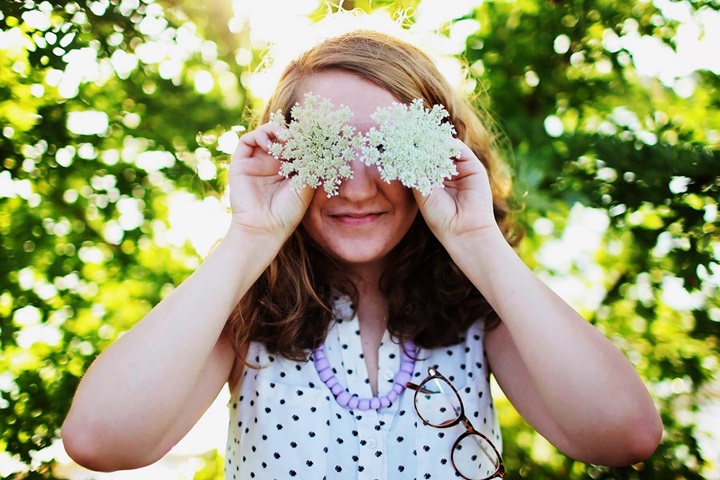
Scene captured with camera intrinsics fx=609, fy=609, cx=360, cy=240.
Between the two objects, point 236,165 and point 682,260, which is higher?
point 236,165

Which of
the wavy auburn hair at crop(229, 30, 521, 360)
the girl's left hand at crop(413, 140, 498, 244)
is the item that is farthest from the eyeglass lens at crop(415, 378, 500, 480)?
the girl's left hand at crop(413, 140, 498, 244)

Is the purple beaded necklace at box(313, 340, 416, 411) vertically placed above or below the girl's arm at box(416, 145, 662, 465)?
below

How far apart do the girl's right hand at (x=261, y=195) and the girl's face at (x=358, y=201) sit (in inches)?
3.6

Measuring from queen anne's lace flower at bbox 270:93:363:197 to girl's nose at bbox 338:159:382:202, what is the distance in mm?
30

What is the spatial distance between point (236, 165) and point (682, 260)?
147 centimetres

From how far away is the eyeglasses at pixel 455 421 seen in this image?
70.9 inches

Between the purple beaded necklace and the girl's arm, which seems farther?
the purple beaded necklace

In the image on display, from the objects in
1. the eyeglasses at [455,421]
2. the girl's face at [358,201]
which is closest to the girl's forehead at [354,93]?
the girl's face at [358,201]

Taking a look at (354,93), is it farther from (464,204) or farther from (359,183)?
(464,204)

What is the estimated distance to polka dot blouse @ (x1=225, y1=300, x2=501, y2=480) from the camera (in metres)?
1.76

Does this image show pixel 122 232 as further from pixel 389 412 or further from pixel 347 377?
pixel 389 412

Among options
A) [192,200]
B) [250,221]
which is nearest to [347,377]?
[250,221]

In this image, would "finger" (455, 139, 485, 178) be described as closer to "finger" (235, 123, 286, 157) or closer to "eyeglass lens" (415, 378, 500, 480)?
"finger" (235, 123, 286, 157)

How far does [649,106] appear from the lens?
240cm
